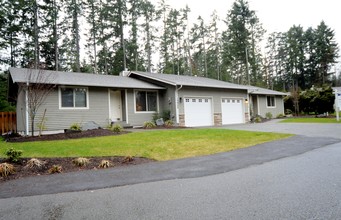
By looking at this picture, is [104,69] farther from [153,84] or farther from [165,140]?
[165,140]

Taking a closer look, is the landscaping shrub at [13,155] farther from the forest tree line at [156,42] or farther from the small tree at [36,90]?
the forest tree line at [156,42]

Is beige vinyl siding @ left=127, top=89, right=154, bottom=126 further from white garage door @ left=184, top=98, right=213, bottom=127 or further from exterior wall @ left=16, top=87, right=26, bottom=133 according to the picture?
exterior wall @ left=16, top=87, right=26, bottom=133

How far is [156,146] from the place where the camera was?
848 centimetres

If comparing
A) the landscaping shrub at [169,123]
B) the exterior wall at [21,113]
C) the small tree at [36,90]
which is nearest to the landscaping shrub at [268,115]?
the landscaping shrub at [169,123]

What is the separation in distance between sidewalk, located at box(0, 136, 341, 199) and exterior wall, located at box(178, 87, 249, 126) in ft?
29.6

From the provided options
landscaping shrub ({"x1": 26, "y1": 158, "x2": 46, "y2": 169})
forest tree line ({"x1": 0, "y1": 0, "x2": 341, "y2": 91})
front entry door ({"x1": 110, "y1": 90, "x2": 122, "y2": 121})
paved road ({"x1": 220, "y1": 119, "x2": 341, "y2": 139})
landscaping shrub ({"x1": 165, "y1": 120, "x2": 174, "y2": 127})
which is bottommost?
landscaping shrub ({"x1": 26, "y1": 158, "x2": 46, "y2": 169})


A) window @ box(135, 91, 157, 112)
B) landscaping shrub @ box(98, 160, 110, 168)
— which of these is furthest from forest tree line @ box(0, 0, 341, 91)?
landscaping shrub @ box(98, 160, 110, 168)

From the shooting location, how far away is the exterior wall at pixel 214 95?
16517 millimetres

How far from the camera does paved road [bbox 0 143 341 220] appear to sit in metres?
3.14

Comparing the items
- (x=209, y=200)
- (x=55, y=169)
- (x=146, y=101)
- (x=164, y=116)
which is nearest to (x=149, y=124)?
(x=164, y=116)

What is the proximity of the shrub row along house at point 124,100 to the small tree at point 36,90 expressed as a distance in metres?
0.06

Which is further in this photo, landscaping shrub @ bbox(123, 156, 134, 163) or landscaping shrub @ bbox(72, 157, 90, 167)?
landscaping shrub @ bbox(123, 156, 134, 163)

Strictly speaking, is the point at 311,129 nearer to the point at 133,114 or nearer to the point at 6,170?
the point at 133,114

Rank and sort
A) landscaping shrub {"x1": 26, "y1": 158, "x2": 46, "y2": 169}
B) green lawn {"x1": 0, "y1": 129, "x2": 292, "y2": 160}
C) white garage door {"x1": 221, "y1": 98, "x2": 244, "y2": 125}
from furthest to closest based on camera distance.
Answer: white garage door {"x1": 221, "y1": 98, "x2": 244, "y2": 125} → green lawn {"x1": 0, "y1": 129, "x2": 292, "y2": 160} → landscaping shrub {"x1": 26, "y1": 158, "x2": 46, "y2": 169}
